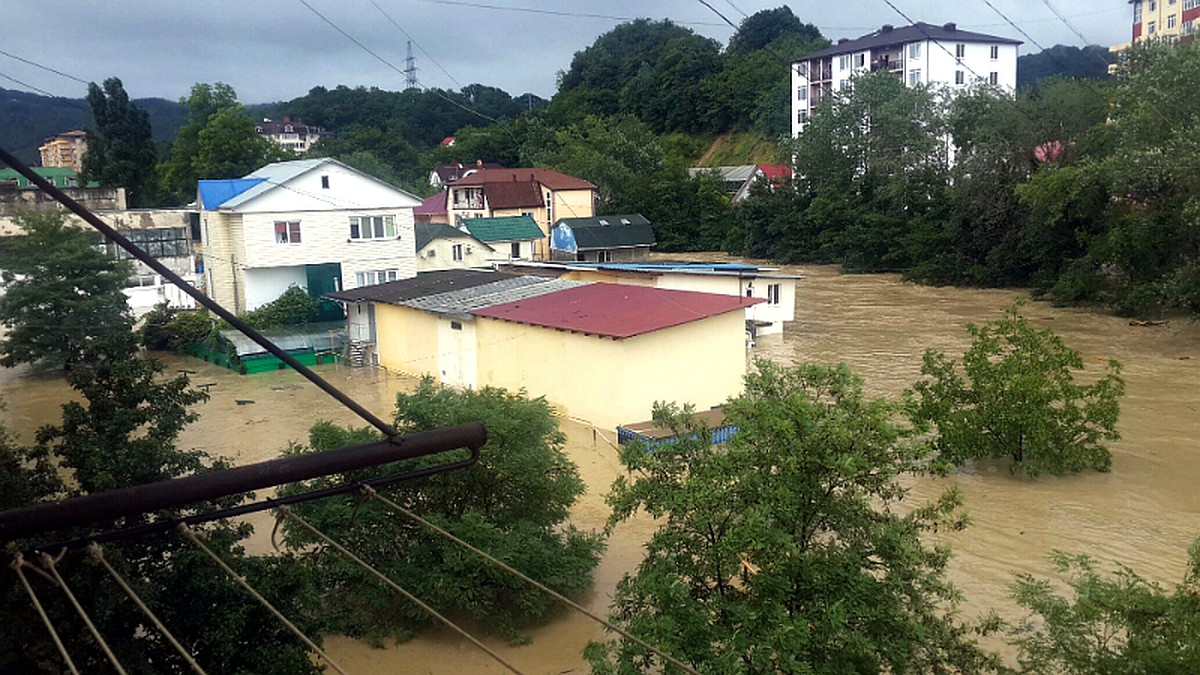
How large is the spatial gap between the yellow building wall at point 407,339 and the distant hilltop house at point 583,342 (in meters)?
0.03

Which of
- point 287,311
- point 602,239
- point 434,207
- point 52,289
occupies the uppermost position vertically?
point 434,207

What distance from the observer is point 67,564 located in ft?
21.8

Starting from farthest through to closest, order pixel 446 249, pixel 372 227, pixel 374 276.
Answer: pixel 446 249 < pixel 374 276 < pixel 372 227

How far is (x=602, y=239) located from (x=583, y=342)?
30201mm

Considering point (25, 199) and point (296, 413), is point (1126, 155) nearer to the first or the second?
point (296, 413)

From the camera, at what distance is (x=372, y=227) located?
29734mm

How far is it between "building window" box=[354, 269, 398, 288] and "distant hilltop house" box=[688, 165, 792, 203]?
100 feet

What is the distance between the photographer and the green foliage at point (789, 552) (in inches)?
250

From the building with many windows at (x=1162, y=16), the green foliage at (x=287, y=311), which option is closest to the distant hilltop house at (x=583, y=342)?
the green foliage at (x=287, y=311)

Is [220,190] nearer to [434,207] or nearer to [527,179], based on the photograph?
[434,207]

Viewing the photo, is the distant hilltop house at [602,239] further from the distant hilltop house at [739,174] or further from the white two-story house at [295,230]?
the white two-story house at [295,230]

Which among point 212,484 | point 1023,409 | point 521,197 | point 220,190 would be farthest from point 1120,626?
point 521,197

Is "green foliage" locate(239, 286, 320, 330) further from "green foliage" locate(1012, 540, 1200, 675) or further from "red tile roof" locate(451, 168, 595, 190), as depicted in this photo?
"red tile roof" locate(451, 168, 595, 190)

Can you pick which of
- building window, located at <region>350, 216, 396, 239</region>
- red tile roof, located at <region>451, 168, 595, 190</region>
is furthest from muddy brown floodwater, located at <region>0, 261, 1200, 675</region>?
red tile roof, located at <region>451, 168, 595, 190</region>
